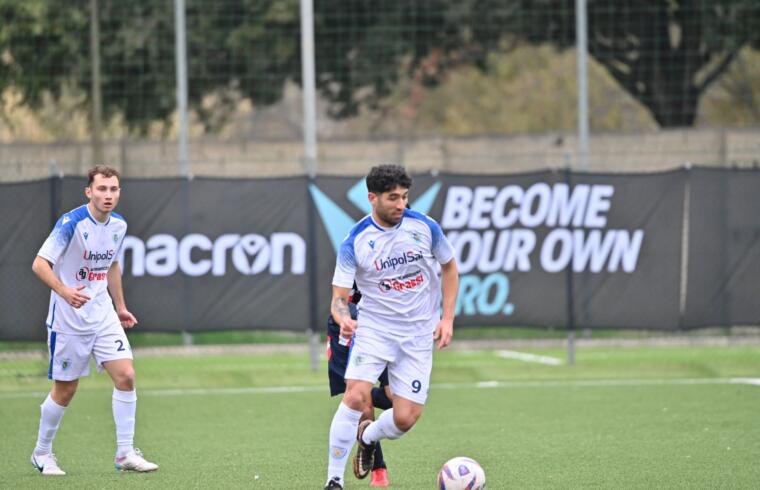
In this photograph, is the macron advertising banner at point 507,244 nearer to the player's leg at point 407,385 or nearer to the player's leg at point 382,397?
the player's leg at point 382,397

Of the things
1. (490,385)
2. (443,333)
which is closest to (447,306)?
(443,333)

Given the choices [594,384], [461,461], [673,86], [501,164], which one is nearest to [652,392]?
[594,384]

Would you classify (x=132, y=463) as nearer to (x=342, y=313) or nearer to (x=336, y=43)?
(x=342, y=313)

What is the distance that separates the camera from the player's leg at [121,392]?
969 cm

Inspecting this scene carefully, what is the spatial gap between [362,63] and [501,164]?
3029mm

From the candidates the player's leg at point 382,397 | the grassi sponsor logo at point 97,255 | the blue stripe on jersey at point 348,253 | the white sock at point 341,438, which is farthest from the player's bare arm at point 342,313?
the grassi sponsor logo at point 97,255

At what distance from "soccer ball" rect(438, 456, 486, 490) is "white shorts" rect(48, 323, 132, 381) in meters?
2.84

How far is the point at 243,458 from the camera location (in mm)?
10336

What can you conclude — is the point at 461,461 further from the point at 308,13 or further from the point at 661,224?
the point at 308,13

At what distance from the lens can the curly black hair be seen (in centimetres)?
839

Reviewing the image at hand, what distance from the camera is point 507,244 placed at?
53.7 ft

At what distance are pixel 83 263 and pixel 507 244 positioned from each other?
293 inches

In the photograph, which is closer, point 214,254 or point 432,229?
point 432,229

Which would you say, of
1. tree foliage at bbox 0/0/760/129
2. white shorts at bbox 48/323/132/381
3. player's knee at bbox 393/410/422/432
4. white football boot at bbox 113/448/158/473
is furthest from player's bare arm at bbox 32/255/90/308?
tree foliage at bbox 0/0/760/129
